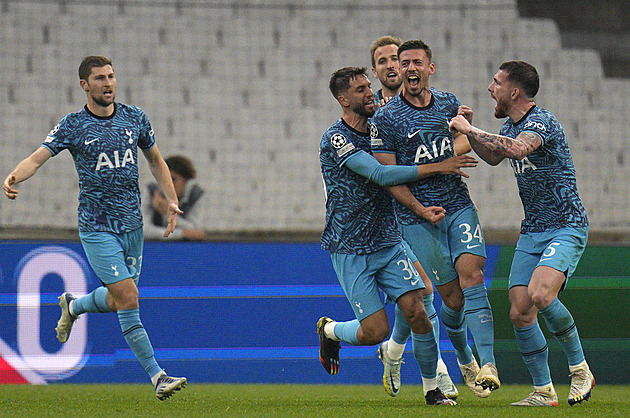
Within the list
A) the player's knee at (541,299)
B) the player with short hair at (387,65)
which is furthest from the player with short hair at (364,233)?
the player with short hair at (387,65)

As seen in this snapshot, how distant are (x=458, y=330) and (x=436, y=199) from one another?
85 cm

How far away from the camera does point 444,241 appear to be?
5.34 metres

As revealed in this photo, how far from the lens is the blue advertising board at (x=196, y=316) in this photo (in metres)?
7.20

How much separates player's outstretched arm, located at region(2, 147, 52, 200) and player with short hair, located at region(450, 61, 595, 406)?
268cm

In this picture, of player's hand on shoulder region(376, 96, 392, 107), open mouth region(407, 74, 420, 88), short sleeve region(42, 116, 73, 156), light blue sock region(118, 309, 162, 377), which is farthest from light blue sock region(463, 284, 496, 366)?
short sleeve region(42, 116, 73, 156)

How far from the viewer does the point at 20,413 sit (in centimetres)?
480

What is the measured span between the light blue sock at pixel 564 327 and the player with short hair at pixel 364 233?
733mm

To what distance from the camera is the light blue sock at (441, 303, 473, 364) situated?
17.7 ft

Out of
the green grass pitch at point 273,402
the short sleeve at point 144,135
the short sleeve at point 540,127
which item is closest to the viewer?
the green grass pitch at point 273,402

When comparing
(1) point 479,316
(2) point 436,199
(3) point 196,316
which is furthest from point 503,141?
(3) point 196,316

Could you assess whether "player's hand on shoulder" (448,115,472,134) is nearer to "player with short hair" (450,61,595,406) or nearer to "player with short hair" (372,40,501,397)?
"player with short hair" (450,61,595,406)

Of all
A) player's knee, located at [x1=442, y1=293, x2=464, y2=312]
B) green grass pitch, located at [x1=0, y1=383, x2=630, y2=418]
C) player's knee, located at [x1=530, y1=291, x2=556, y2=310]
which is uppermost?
player's knee, located at [x1=530, y1=291, x2=556, y2=310]

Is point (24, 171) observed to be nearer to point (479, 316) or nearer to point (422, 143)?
point (422, 143)

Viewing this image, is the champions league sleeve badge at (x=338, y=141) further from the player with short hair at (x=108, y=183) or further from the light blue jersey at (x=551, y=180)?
the player with short hair at (x=108, y=183)
